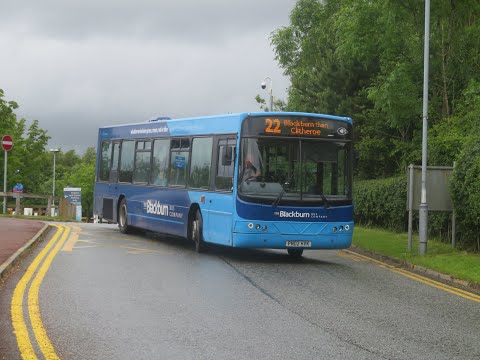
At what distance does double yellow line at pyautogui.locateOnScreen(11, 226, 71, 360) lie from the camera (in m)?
7.62

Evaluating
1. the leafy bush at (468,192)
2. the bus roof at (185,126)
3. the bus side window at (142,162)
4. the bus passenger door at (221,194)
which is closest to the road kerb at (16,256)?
the bus side window at (142,162)

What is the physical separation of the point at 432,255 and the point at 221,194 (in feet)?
16.7

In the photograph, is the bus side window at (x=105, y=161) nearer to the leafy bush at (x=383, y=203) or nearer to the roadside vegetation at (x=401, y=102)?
the roadside vegetation at (x=401, y=102)

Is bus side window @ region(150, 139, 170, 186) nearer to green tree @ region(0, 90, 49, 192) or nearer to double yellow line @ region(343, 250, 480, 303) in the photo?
double yellow line @ region(343, 250, 480, 303)

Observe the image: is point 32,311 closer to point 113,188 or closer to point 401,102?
point 113,188

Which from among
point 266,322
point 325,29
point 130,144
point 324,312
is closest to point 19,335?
point 266,322

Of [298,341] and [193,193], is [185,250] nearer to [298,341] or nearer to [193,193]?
[193,193]

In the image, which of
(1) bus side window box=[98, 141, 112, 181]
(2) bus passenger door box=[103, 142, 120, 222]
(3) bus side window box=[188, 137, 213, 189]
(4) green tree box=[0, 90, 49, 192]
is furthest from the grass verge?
(4) green tree box=[0, 90, 49, 192]

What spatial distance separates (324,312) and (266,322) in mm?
1101

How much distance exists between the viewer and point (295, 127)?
53.6 ft

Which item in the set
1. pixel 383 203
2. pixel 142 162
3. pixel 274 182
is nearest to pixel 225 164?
pixel 274 182

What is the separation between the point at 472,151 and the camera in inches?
738

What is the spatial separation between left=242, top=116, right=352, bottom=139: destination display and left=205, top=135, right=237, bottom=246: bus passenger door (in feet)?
1.70

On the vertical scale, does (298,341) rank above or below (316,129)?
below
